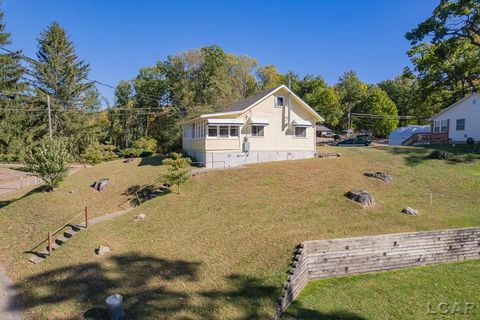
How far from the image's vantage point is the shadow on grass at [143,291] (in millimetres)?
7586

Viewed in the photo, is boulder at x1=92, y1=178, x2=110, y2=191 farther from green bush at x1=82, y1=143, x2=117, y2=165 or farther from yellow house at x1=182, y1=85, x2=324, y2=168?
green bush at x1=82, y1=143, x2=117, y2=165

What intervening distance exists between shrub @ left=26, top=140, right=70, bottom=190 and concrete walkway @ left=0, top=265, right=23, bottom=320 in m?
9.82

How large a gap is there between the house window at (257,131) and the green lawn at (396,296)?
45.7 ft

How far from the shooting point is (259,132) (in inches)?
872

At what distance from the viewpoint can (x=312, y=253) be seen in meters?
9.70

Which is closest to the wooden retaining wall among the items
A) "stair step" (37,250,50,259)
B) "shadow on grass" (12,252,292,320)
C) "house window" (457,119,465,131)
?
"shadow on grass" (12,252,292,320)

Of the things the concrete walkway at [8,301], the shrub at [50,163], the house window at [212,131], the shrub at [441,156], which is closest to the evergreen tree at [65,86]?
the shrub at [50,163]

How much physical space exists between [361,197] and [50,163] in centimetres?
1910

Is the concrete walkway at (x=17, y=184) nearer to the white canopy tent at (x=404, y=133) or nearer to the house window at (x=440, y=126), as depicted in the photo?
the house window at (x=440, y=126)

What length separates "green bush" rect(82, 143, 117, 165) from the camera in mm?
29302

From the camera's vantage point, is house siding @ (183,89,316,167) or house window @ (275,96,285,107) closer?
house siding @ (183,89,316,167)

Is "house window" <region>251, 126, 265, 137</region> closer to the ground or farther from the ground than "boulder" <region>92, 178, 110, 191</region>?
farther from the ground

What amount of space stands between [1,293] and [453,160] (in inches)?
1048

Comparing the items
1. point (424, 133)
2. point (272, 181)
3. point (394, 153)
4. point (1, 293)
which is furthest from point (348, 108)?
point (1, 293)
